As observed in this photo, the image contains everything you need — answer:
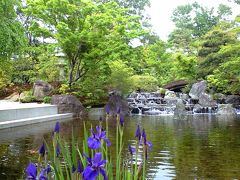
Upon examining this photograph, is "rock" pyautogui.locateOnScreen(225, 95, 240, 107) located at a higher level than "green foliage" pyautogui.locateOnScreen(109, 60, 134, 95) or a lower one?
lower

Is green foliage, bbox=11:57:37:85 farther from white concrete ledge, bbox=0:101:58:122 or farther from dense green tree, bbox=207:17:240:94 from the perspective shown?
dense green tree, bbox=207:17:240:94

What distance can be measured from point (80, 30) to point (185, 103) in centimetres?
775

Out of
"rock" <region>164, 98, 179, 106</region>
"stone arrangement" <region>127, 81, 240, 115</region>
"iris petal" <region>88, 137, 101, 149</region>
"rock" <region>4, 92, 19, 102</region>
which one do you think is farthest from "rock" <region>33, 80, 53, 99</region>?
"iris petal" <region>88, 137, 101, 149</region>

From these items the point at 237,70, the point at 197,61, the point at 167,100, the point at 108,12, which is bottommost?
the point at 167,100

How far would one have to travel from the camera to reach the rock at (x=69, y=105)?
16516 millimetres

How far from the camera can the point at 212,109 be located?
1945 cm

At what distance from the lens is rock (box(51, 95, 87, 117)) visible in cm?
1652

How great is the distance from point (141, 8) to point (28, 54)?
17086mm

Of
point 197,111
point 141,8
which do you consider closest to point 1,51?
point 197,111

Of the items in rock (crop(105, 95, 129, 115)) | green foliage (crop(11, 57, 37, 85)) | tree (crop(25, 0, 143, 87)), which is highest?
tree (crop(25, 0, 143, 87))

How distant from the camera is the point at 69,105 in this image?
656 inches

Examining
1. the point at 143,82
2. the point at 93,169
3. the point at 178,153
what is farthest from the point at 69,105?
the point at 93,169

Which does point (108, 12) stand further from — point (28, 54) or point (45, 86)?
point (28, 54)

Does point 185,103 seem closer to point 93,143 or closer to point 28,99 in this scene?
point 28,99
